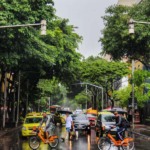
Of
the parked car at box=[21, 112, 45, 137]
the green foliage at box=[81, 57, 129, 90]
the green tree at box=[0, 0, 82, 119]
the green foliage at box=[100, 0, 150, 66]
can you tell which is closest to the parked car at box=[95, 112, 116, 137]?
the parked car at box=[21, 112, 45, 137]

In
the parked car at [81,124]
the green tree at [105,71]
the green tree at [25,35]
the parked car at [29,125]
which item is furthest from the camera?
the green tree at [105,71]

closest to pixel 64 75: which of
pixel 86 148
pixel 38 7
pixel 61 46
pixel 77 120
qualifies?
pixel 61 46

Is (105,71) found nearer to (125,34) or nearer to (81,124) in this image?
(125,34)

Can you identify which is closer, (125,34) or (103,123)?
(103,123)

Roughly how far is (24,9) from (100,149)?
9.37 m

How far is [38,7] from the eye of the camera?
26547 mm

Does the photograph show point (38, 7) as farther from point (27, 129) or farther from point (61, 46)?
point (61, 46)

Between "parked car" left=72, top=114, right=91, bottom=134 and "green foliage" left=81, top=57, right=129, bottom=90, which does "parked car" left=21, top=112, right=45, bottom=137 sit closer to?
"parked car" left=72, top=114, right=91, bottom=134

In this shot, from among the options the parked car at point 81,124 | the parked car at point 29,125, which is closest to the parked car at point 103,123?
the parked car at point 81,124

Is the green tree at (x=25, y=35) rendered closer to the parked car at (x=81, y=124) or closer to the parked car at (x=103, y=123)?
the parked car at (x=103, y=123)

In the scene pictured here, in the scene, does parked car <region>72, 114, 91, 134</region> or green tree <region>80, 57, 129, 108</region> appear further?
green tree <region>80, 57, 129, 108</region>

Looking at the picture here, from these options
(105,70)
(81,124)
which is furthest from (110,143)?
(105,70)

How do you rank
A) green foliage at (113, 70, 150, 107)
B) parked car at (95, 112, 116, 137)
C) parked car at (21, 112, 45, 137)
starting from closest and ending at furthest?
parked car at (21, 112, 45, 137) → parked car at (95, 112, 116, 137) → green foliage at (113, 70, 150, 107)

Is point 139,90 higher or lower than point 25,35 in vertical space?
lower
